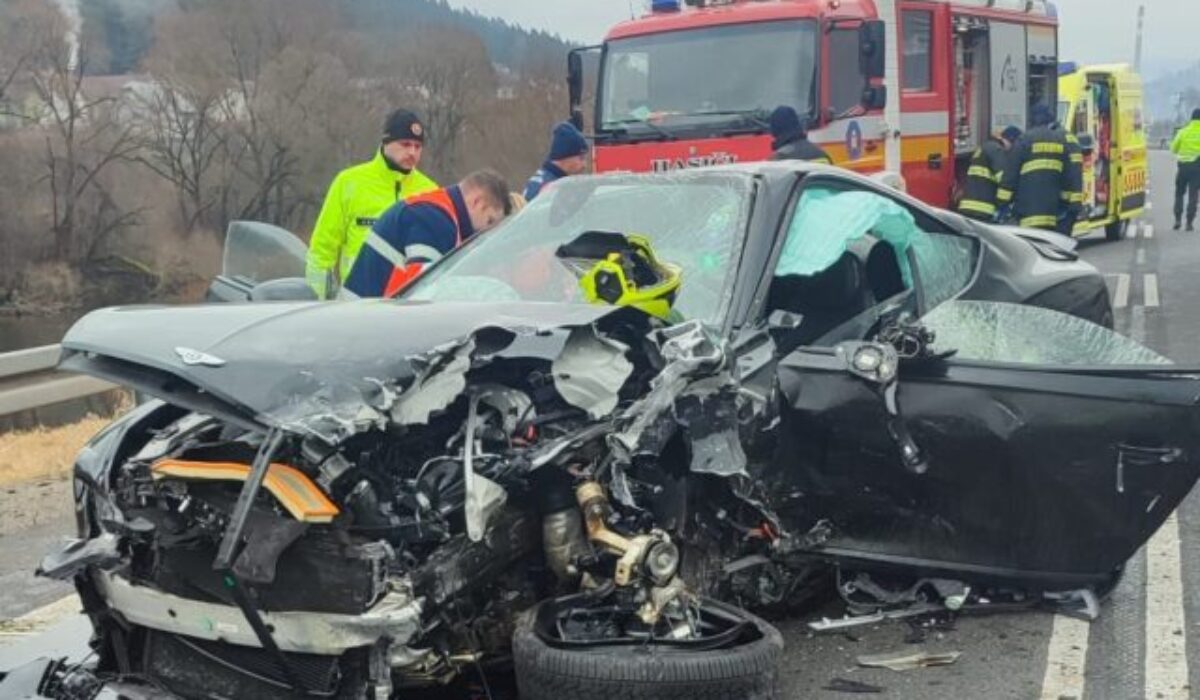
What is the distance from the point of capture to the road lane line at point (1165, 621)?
11.5ft

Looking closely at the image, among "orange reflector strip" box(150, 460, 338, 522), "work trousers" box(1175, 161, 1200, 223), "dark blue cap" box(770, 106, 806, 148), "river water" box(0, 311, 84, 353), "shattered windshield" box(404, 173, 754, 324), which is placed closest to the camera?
"orange reflector strip" box(150, 460, 338, 522)

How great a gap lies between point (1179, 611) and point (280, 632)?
2799mm

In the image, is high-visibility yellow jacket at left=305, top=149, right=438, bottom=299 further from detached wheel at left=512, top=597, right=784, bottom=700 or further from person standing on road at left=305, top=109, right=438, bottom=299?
detached wheel at left=512, top=597, right=784, bottom=700

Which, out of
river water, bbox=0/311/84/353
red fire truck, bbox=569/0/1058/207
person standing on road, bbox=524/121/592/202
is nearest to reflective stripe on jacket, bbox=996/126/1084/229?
red fire truck, bbox=569/0/1058/207

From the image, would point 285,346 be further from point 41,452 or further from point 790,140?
point 790,140

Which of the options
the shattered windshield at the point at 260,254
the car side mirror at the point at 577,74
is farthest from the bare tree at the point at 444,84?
the shattered windshield at the point at 260,254

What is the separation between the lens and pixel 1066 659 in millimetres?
3691

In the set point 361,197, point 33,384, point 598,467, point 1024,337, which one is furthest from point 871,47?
point 598,467

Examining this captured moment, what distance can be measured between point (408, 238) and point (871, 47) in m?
5.26

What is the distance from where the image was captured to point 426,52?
58.6 metres

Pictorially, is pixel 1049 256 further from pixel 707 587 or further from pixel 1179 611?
pixel 707 587

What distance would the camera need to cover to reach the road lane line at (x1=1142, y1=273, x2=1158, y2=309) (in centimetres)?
1068

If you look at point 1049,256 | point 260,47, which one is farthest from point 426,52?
point 1049,256

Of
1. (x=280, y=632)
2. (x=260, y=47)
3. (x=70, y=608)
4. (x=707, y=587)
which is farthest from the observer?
(x=260, y=47)
